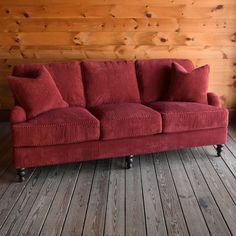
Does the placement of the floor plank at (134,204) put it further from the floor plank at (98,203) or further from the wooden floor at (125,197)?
the floor plank at (98,203)

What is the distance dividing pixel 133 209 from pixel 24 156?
3.30 feet

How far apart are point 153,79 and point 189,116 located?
715 millimetres

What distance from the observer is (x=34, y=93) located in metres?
2.74

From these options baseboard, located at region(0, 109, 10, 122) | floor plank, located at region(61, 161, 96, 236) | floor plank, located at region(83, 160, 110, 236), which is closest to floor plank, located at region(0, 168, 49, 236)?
floor plank, located at region(61, 161, 96, 236)

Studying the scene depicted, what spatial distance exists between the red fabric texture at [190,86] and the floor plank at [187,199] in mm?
637

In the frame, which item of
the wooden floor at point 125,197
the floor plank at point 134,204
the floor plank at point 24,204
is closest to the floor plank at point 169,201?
the wooden floor at point 125,197

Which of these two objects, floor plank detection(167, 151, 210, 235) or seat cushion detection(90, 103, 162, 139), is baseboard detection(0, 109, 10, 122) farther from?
floor plank detection(167, 151, 210, 235)

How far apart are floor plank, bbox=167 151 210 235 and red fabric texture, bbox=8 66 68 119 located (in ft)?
4.16

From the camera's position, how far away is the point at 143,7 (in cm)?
376

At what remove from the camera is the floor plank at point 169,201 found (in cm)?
200

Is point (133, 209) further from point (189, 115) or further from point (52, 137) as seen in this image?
point (189, 115)

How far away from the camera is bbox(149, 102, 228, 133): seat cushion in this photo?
9.37 ft

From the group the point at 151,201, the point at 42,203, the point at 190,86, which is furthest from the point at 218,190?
the point at 42,203

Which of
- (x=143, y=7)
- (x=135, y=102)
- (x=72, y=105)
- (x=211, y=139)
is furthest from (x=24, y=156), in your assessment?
(x=143, y=7)
